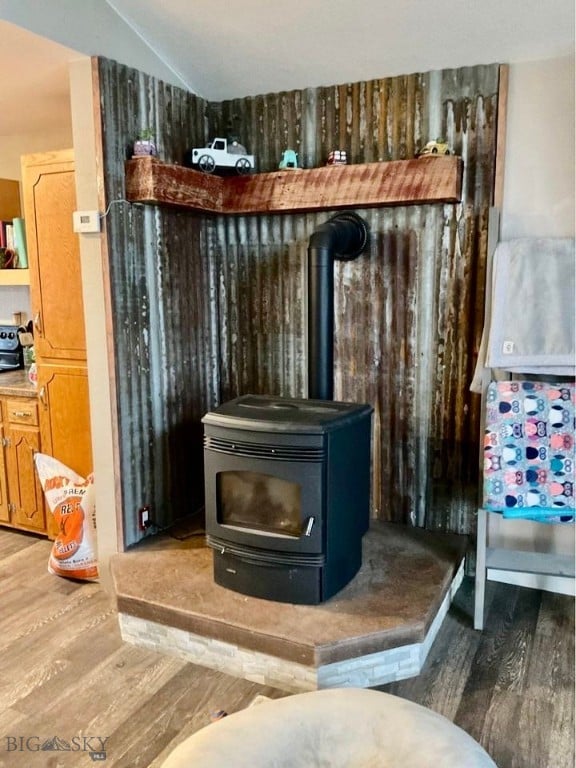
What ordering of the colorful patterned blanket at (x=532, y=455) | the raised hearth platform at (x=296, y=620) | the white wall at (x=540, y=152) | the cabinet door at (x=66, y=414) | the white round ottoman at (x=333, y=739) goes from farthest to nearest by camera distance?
1. the cabinet door at (x=66, y=414)
2. the white wall at (x=540, y=152)
3. the colorful patterned blanket at (x=532, y=455)
4. the raised hearth platform at (x=296, y=620)
5. the white round ottoman at (x=333, y=739)

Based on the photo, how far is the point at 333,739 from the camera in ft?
5.68

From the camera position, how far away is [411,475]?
9.95 ft

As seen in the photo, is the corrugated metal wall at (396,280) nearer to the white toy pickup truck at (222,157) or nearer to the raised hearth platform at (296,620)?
the white toy pickup truck at (222,157)

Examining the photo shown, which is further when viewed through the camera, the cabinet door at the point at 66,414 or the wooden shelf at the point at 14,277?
the wooden shelf at the point at 14,277

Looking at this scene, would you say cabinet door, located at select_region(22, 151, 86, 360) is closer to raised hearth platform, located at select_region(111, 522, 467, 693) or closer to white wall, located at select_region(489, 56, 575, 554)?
raised hearth platform, located at select_region(111, 522, 467, 693)

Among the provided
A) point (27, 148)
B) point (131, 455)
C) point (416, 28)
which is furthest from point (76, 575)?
point (416, 28)

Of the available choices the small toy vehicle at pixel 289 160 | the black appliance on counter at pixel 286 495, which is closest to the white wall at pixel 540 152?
the small toy vehicle at pixel 289 160

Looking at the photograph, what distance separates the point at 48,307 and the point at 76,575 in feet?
4.16

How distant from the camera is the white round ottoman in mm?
1635

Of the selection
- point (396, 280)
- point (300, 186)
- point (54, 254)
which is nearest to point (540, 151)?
point (396, 280)

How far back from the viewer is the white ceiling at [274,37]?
233 centimetres

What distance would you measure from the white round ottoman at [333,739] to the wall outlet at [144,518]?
1235mm

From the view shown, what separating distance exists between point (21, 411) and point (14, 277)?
0.75m

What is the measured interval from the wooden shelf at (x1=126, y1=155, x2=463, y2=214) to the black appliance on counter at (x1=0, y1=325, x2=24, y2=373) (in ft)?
5.52
